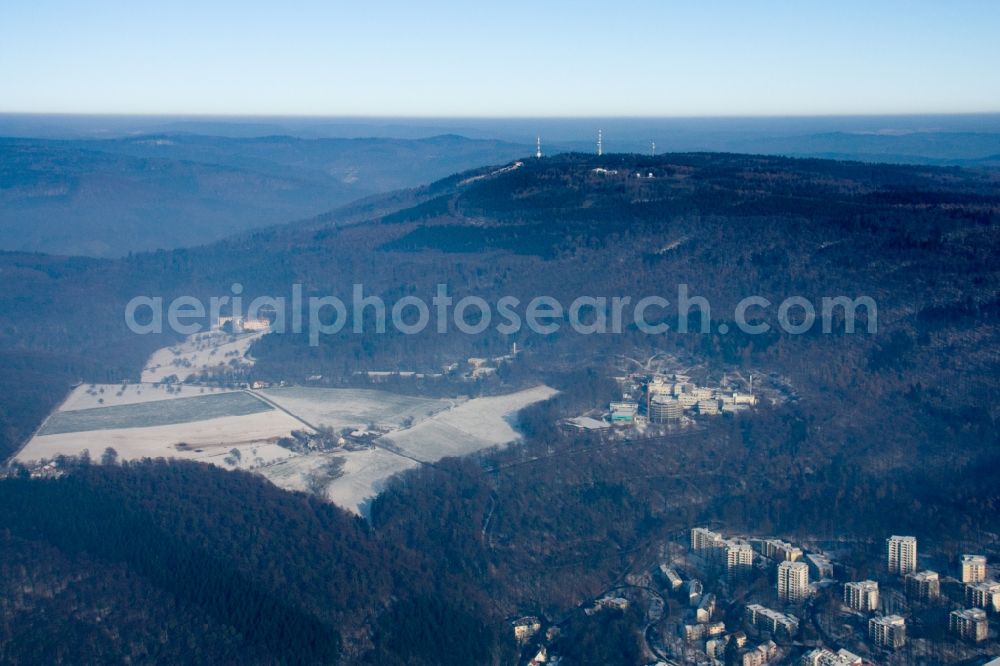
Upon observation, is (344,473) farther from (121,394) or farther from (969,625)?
(969,625)

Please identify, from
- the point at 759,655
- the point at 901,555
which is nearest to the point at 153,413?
the point at 759,655

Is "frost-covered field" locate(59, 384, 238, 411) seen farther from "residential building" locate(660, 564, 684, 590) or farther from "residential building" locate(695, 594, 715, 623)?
"residential building" locate(695, 594, 715, 623)

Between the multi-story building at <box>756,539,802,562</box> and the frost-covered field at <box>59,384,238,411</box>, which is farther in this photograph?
the frost-covered field at <box>59,384,238,411</box>

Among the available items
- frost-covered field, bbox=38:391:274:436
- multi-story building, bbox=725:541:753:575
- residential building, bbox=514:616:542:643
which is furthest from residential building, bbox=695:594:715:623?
frost-covered field, bbox=38:391:274:436

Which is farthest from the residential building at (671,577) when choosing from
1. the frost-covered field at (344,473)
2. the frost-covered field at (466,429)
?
the frost-covered field at (466,429)
